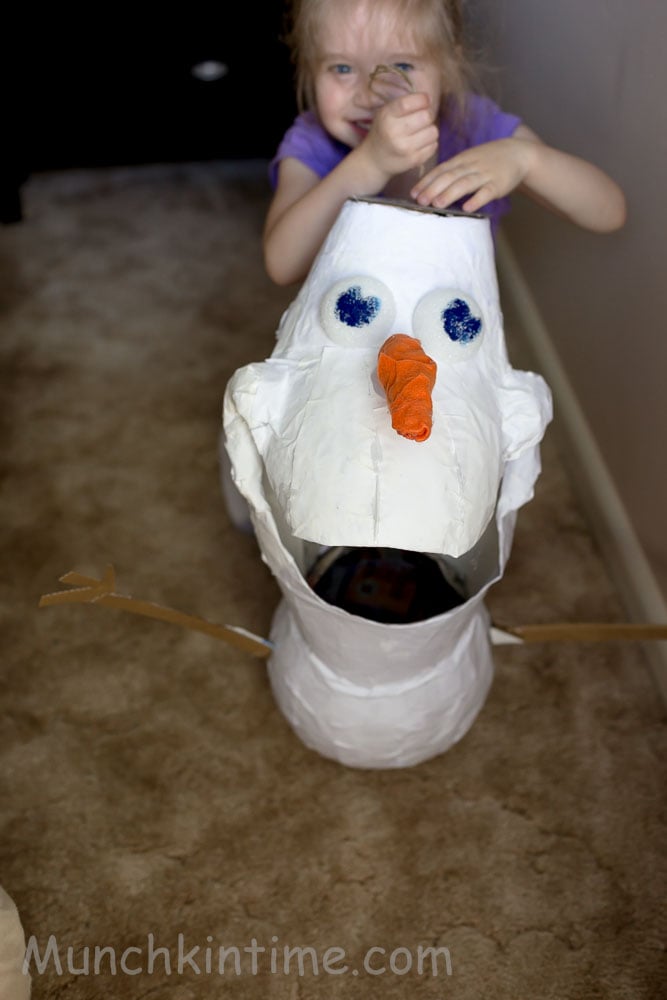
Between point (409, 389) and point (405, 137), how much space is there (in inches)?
10.4

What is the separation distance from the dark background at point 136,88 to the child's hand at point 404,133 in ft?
2.85

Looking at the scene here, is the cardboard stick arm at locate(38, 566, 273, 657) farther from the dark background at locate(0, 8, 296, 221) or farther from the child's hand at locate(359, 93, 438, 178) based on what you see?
the dark background at locate(0, 8, 296, 221)

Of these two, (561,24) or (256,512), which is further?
(561,24)

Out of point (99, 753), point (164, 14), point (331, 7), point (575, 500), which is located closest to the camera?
point (331, 7)

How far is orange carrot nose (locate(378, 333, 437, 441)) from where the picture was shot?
585 mm

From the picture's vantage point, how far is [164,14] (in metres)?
1.50

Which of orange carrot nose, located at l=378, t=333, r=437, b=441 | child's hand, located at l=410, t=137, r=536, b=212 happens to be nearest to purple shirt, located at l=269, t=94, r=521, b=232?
child's hand, located at l=410, t=137, r=536, b=212

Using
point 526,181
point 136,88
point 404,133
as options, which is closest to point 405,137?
point 404,133

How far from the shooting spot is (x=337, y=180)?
2.65 feet

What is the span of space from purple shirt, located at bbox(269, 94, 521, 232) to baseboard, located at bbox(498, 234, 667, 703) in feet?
1.06

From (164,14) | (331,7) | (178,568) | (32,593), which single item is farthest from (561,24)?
(32,593)

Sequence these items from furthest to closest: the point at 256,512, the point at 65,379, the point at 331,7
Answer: the point at 65,379 → the point at 331,7 → the point at 256,512

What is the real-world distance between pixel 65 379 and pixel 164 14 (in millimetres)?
657

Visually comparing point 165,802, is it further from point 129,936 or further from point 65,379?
point 65,379
